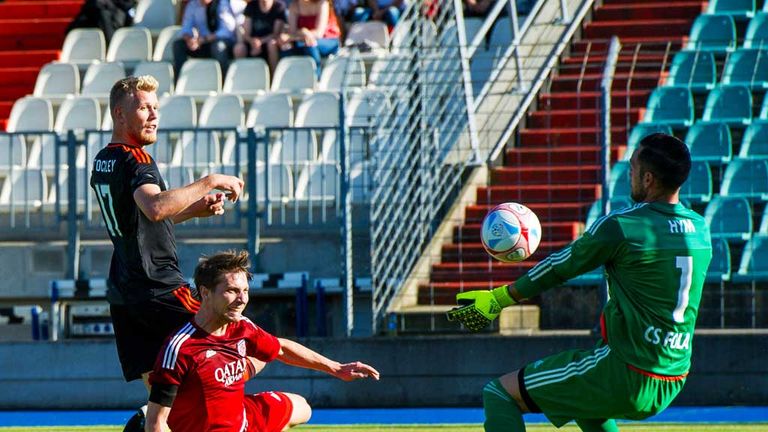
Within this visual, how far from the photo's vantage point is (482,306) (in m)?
6.54

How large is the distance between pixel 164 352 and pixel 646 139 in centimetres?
241

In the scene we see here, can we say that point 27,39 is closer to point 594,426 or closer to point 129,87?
point 129,87

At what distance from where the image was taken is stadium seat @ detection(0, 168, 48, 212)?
14.2m

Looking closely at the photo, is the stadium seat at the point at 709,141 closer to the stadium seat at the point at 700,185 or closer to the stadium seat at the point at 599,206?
the stadium seat at the point at 700,185

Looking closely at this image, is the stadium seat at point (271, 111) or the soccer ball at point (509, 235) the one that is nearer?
the soccer ball at point (509, 235)

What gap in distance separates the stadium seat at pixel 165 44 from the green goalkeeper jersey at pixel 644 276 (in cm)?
1257

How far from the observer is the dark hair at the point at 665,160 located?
6.45 metres

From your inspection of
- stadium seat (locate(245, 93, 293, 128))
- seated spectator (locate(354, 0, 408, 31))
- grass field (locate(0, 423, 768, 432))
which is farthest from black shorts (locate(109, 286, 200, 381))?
seated spectator (locate(354, 0, 408, 31))

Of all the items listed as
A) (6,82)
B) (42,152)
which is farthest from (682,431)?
(6,82)

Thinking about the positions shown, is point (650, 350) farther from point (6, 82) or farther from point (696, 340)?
point (6, 82)

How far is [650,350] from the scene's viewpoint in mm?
6367

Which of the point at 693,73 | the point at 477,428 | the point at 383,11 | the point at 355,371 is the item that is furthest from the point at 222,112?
the point at 355,371

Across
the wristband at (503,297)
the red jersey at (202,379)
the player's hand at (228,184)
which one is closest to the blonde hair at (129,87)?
the player's hand at (228,184)

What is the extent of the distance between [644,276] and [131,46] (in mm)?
13166
